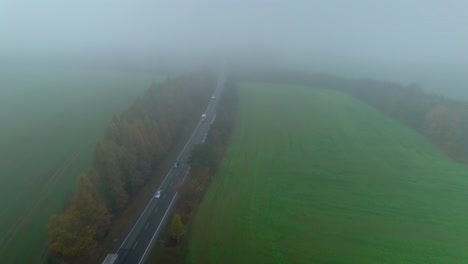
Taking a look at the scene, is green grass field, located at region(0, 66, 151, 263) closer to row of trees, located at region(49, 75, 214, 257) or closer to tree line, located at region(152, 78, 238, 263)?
row of trees, located at region(49, 75, 214, 257)

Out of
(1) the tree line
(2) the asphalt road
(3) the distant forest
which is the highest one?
(3) the distant forest

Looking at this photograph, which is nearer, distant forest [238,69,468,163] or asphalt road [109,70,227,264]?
asphalt road [109,70,227,264]

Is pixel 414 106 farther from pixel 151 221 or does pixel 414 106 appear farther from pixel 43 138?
pixel 43 138

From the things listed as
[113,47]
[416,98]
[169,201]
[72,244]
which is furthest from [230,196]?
[113,47]

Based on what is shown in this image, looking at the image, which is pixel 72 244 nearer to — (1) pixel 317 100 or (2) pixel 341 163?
(2) pixel 341 163

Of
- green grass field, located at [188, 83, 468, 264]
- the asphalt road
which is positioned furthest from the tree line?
the asphalt road

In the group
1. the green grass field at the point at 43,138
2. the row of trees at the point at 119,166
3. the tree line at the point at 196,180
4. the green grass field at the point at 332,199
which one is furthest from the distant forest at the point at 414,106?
the green grass field at the point at 43,138

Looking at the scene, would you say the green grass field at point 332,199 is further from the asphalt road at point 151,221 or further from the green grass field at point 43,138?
the green grass field at point 43,138
